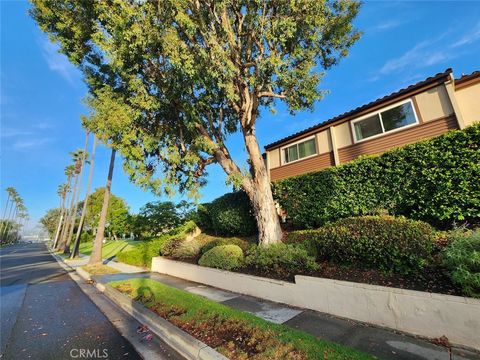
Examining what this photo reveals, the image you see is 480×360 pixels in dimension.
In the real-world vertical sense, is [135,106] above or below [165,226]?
above

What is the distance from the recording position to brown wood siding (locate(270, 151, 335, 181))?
46.4 feet

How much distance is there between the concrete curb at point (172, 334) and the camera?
4.09 meters

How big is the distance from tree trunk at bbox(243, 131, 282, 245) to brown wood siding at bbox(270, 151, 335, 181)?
5.57m

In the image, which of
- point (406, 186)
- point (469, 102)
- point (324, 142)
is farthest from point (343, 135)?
point (406, 186)

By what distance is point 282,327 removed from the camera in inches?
188

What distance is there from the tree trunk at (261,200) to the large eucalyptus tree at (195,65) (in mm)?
41

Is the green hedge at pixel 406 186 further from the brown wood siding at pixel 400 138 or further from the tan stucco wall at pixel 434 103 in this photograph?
the tan stucco wall at pixel 434 103

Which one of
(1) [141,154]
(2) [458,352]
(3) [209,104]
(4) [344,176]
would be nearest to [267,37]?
(3) [209,104]

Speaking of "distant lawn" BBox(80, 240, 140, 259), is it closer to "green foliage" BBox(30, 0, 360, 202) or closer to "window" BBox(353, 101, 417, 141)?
"green foliage" BBox(30, 0, 360, 202)

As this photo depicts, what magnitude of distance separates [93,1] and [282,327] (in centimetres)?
1254

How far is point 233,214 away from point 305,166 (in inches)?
223

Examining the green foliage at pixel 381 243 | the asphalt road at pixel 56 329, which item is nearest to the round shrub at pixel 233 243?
the green foliage at pixel 381 243

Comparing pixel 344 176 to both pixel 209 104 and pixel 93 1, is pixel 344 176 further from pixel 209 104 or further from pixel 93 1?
pixel 93 1

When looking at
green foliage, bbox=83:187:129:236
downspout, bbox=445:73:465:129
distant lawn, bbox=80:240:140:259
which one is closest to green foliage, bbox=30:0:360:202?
downspout, bbox=445:73:465:129
